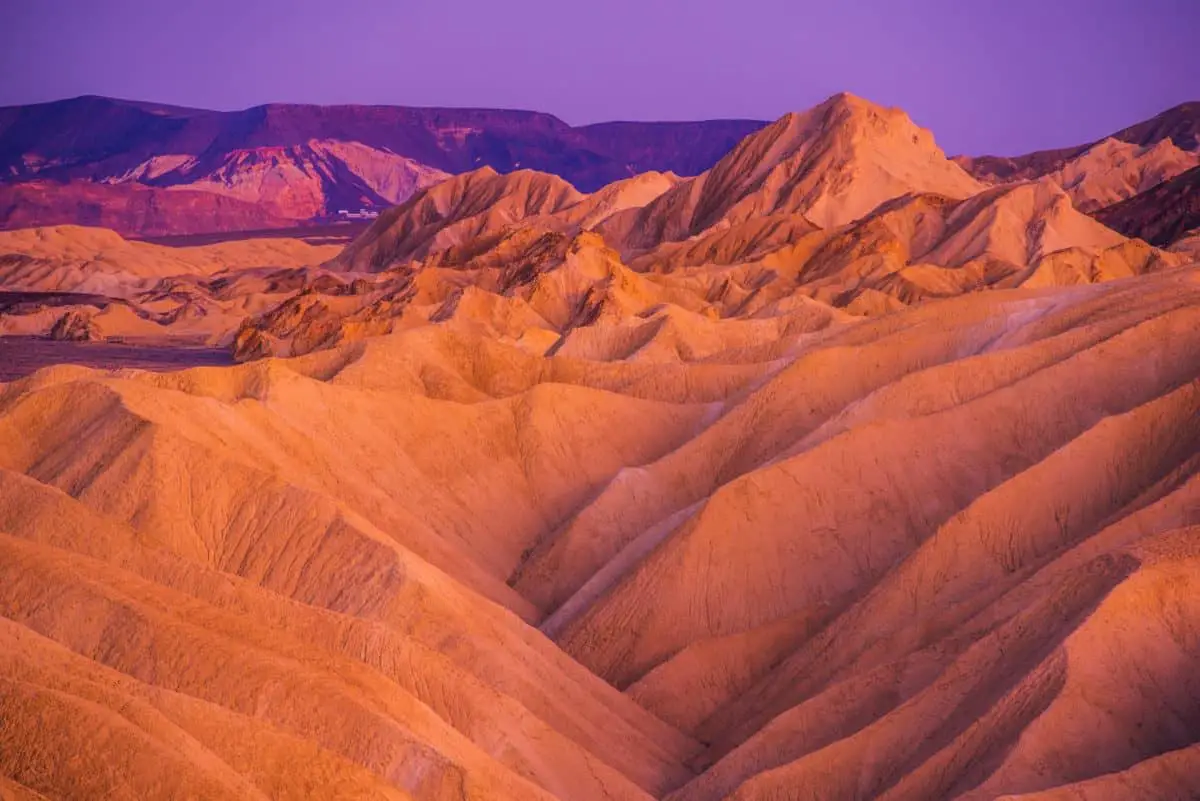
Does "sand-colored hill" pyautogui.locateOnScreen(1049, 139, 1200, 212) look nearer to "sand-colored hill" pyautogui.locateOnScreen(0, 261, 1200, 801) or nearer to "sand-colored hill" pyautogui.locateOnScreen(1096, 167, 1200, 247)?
"sand-colored hill" pyautogui.locateOnScreen(1096, 167, 1200, 247)

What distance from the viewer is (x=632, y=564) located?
35.3 metres

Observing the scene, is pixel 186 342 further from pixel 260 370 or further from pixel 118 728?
pixel 118 728

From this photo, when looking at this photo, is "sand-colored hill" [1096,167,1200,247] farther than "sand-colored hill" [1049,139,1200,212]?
No

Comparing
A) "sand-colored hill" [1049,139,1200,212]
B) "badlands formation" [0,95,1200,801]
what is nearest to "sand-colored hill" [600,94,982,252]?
"sand-colored hill" [1049,139,1200,212]

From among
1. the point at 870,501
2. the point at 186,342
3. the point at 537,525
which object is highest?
the point at 870,501

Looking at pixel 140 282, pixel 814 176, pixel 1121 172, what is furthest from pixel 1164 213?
pixel 140 282

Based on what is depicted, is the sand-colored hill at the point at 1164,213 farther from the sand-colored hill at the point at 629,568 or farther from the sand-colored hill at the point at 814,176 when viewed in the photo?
the sand-colored hill at the point at 629,568

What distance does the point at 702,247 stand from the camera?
10081 cm

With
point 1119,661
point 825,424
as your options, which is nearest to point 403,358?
point 825,424

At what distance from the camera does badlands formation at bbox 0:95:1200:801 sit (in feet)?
64.2

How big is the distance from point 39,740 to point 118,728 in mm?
703

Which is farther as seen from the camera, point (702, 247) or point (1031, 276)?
point (702, 247)

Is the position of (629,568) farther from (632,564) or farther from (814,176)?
(814,176)

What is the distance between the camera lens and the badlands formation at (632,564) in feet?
64.2
